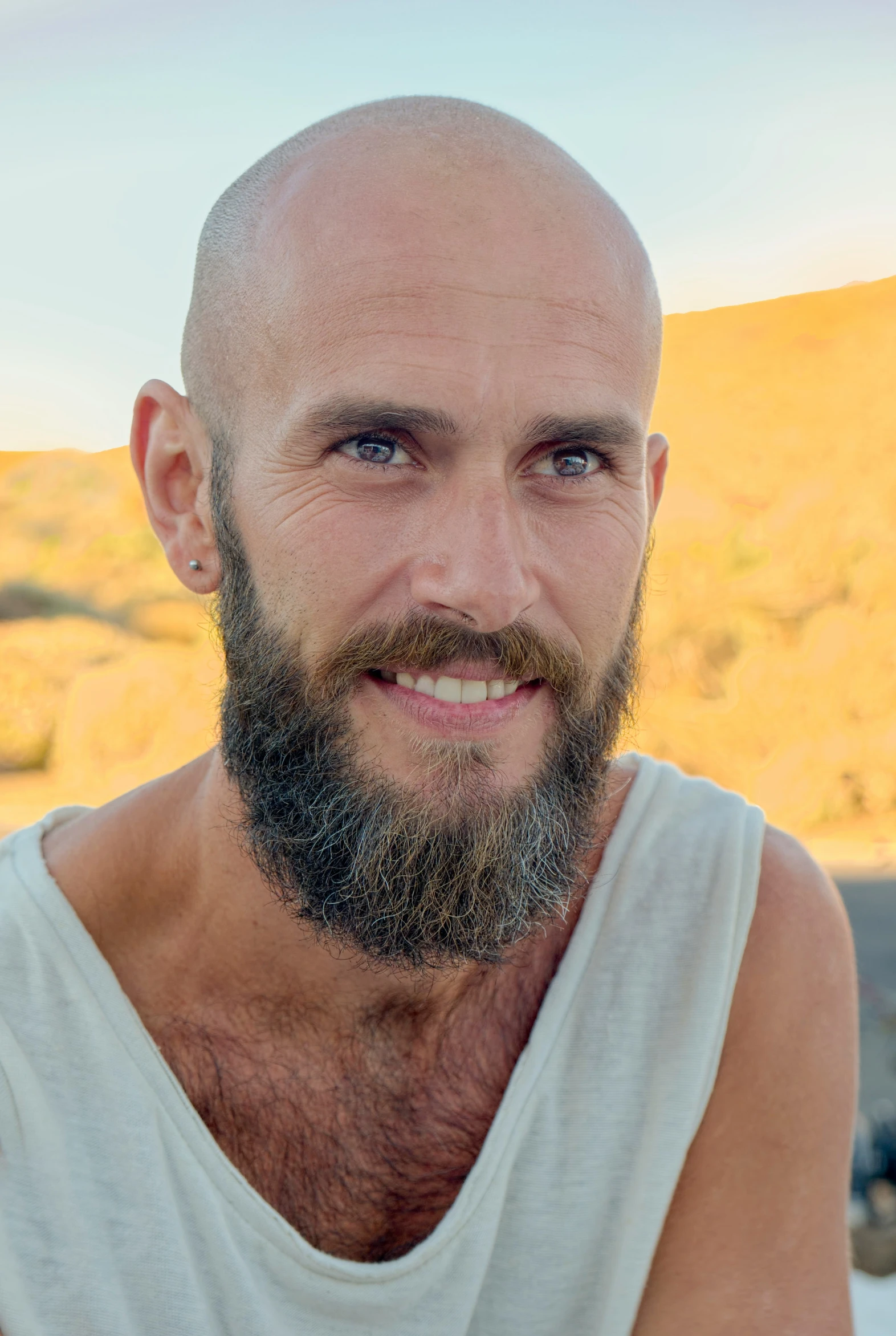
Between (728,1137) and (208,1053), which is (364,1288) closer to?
(208,1053)

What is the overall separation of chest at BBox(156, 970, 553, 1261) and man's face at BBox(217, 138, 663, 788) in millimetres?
481

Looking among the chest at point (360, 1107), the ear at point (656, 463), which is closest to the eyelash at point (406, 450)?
the ear at point (656, 463)

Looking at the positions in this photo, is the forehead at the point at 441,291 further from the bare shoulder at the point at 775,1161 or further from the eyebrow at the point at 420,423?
the bare shoulder at the point at 775,1161

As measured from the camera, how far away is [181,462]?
185 cm

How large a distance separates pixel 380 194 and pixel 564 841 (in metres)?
0.97

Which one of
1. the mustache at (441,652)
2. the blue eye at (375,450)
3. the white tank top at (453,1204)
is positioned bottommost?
Answer: the white tank top at (453,1204)

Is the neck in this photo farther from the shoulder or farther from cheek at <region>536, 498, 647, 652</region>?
cheek at <region>536, 498, 647, 652</region>

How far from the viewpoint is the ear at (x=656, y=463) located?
1949mm

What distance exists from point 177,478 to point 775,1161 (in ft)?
4.77

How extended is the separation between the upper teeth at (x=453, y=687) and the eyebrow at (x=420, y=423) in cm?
33

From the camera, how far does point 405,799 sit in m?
1.49

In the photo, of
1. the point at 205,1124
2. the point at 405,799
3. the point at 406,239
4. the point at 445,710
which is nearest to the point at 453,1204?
the point at 205,1124

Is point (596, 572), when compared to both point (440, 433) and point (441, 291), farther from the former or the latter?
point (441, 291)

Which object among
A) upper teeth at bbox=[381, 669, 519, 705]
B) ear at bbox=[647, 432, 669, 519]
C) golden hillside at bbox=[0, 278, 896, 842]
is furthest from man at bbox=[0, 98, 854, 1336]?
golden hillside at bbox=[0, 278, 896, 842]
